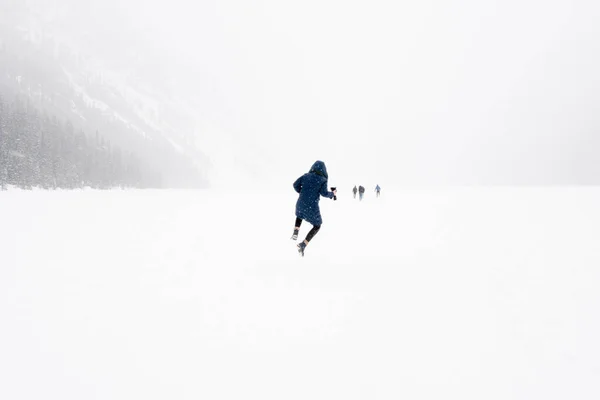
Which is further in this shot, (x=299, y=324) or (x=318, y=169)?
(x=318, y=169)

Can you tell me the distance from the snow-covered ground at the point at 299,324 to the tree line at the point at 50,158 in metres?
55.4

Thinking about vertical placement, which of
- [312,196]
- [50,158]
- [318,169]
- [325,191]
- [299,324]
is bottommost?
[299,324]

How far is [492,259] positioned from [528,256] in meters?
0.90

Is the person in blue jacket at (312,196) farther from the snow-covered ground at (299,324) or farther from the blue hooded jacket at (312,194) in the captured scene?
the snow-covered ground at (299,324)

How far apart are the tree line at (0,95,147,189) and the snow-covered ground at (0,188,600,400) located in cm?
5541

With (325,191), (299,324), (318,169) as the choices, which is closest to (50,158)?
(318,169)

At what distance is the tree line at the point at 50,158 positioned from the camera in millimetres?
48531

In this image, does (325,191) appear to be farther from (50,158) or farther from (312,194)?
(50,158)

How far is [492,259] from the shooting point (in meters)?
6.80

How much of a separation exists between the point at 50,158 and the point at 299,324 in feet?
244

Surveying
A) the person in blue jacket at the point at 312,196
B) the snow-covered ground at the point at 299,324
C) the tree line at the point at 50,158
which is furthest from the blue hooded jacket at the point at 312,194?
the tree line at the point at 50,158

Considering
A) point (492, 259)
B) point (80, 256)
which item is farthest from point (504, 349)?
point (80, 256)

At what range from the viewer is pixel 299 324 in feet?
12.8

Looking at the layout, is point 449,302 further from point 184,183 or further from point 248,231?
point 184,183
